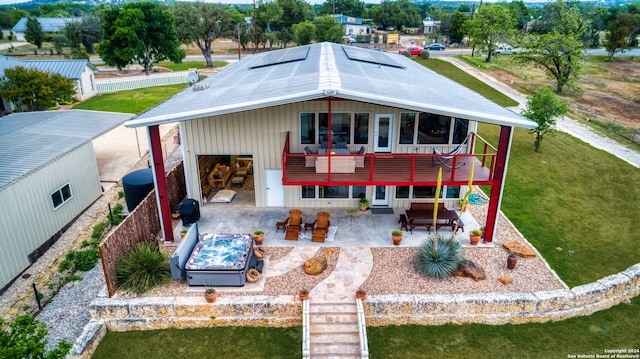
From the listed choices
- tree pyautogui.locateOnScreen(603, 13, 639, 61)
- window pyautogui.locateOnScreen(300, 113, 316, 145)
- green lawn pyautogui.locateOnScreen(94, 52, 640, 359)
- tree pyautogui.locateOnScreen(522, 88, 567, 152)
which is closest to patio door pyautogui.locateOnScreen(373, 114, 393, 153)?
window pyautogui.locateOnScreen(300, 113, 316, 145)

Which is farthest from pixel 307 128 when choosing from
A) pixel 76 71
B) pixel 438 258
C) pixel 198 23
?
pixel 198 23

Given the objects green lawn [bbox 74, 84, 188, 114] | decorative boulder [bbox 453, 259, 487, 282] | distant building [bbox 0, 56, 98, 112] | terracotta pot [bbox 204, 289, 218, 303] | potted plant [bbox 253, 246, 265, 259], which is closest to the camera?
terracotta pot [bbox 204, 289, 218, 303]

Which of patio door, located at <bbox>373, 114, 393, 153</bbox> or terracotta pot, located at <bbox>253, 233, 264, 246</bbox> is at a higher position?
patio door, located at <bbox>373, 114, 393, 153</bbox>

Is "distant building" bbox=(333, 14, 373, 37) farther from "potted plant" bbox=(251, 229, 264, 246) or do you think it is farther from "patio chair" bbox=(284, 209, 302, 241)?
"potted plant" bbox=(251, 229, 264, 246)

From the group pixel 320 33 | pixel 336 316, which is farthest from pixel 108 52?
pixel 336 316

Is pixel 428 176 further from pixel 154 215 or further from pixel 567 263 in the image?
pixel 154 215

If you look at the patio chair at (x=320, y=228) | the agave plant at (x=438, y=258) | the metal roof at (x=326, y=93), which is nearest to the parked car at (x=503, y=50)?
the metal roof at (x=326, y=93)

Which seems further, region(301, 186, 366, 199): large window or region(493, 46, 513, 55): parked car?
region(493, 46, 513, 55): parked car
